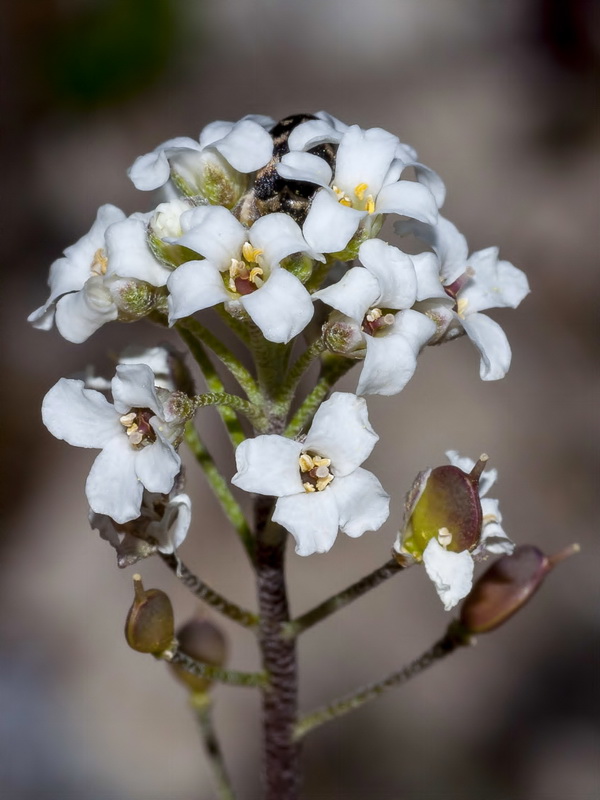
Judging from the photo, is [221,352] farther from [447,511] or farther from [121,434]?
[447,511]

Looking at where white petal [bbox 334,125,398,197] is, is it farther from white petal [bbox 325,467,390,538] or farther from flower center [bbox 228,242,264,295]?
white petal [bbox 325,467,390,538]

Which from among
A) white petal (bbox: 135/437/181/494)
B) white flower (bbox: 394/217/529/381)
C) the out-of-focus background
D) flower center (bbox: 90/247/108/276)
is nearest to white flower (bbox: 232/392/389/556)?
white petal (bbox: 135/437/181/494)

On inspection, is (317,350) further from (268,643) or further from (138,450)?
(268,643)

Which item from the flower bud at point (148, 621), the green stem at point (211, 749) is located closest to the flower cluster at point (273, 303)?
the flower bud at point (148, 621)

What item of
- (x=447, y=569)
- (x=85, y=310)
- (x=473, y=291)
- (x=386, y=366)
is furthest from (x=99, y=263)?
(x=447, y=569)

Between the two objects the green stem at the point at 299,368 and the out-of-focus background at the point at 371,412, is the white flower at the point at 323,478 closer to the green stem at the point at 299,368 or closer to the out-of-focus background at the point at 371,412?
the green stem at the point at 299,368

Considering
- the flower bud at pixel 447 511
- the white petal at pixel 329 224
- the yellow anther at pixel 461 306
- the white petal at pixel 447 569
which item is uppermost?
the white petal at pixel 329 224
